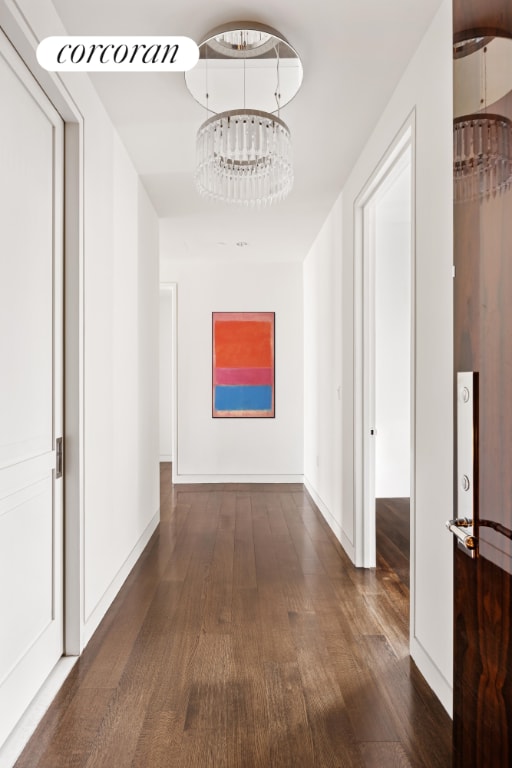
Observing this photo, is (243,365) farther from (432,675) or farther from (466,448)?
(466,448)

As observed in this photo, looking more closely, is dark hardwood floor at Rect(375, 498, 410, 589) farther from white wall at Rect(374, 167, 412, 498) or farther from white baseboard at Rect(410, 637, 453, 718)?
white baseboard at Rect(410, 637, 453, 718)

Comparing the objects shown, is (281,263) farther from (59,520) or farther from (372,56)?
(59,520)

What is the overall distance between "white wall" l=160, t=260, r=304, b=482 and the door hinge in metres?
3.91

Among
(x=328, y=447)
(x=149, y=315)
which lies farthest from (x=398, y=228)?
(x=149, y=315)

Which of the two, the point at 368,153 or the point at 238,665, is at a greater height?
the point at 368,153

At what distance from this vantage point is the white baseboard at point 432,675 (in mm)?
1845

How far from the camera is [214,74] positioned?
2363 mm

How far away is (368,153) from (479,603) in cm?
263

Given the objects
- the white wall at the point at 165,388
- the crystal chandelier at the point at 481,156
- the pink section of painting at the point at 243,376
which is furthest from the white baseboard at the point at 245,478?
the crystal chandelier at the point at 481,156

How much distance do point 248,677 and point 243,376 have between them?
4.29 m

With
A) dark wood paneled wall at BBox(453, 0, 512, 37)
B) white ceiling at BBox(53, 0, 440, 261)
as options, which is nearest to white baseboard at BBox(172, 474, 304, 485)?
white ceiling at BBox(53, 0, 440, 261)

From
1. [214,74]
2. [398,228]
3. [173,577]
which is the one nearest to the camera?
[214,74]

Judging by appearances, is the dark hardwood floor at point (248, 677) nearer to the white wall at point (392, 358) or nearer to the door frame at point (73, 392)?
the door frame at point (73, 392)

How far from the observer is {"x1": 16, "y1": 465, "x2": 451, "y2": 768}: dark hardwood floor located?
1.66 metres
